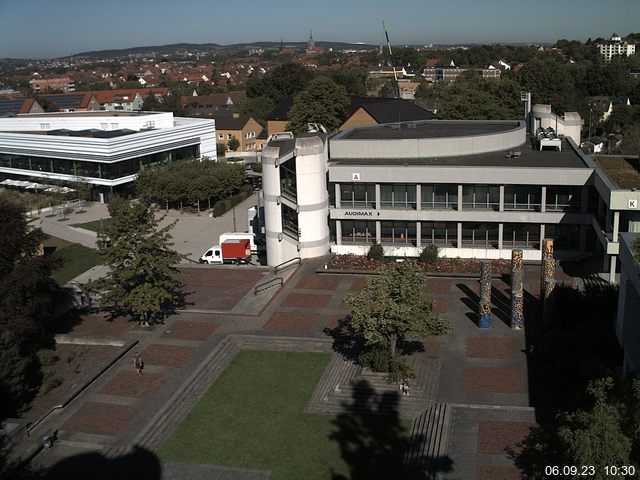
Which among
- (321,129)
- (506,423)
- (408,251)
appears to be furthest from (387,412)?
(321,129)

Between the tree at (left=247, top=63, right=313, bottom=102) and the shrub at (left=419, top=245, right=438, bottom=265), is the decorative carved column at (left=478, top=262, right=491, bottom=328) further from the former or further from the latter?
the tree at (left=247, top=63, right=313, bottom=102)

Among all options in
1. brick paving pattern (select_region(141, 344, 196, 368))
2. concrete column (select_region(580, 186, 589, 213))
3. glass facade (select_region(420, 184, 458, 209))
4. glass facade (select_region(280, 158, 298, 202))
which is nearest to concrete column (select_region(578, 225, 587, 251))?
concrete column (select_region(580, 186, 589, 213))

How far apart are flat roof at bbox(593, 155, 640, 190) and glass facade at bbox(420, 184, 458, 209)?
27.8ft

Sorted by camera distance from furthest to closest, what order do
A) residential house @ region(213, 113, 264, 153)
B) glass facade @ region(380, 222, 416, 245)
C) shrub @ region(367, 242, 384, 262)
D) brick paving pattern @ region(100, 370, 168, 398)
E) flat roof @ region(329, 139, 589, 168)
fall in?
residential house @ region(213, 113, 264, 153), glass facade @ region(380, 222, 416, 245), flat roof @ region(329, 139, 589, 168), shrub @ region(367, 242, 384, 262), brick paving pattern @ region(100, 370, 168, 398)

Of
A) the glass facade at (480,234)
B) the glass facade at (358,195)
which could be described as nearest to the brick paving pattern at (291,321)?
the glass facade at (358,195)

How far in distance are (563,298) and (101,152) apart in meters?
49.2

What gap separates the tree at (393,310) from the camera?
26.2 m

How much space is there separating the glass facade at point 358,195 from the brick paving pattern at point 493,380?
57.4 ft

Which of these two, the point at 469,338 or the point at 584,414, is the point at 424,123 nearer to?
the point at 469,338

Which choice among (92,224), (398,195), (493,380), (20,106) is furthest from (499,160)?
(20,106)

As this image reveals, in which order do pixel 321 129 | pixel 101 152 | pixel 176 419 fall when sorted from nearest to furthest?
pixel 176 419 < pixel 321 129 < pixel 101 152

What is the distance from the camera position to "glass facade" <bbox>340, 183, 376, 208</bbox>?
43062 millimetres

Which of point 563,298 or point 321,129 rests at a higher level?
point 321,129

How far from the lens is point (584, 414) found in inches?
636
